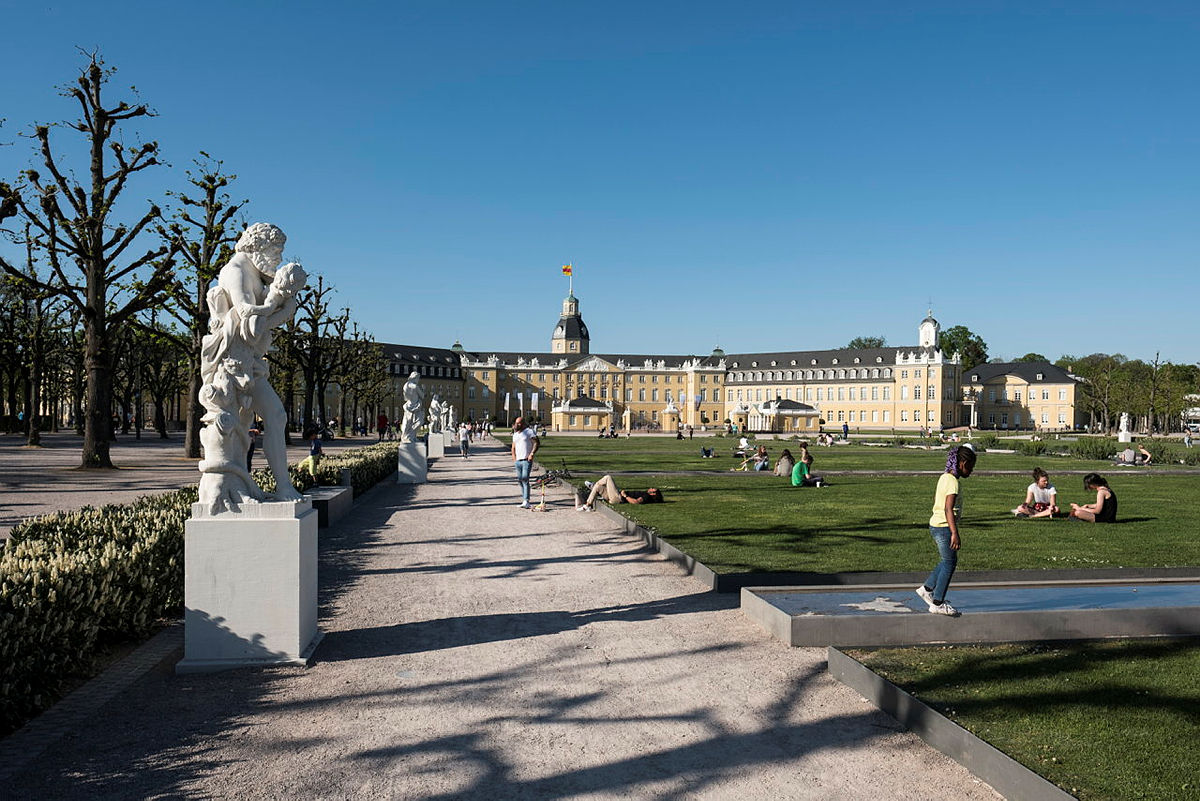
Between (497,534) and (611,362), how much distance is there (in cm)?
13141

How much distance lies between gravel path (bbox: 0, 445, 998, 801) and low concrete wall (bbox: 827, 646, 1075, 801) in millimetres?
84

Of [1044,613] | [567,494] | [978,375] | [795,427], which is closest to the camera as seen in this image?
[1044,613]

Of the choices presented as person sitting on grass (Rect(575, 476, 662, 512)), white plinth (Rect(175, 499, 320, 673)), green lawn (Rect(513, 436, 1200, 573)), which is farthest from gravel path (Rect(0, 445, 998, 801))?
person sitting on grass (Rect(575, 476, 662, 512))

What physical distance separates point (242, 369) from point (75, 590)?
1.94 m

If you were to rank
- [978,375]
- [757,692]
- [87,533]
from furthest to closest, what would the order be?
[978,375]
[87,533]
[757,692]

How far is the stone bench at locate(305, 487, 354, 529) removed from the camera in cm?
1298

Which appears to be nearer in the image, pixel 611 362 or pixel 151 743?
pixel 151 743

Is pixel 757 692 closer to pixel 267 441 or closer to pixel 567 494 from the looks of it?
pixel 267 441

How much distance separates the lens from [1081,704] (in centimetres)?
491

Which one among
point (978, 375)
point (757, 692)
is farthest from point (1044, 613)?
point (978, 375)

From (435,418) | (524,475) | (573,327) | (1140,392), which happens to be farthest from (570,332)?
(524,475)

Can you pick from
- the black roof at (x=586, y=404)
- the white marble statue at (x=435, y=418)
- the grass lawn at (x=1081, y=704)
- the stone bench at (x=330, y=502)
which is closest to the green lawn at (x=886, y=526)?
the grass lawn at (x=1081, y=704)

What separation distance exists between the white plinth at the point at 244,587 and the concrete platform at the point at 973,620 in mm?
3888

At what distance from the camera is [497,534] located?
12.9 m
